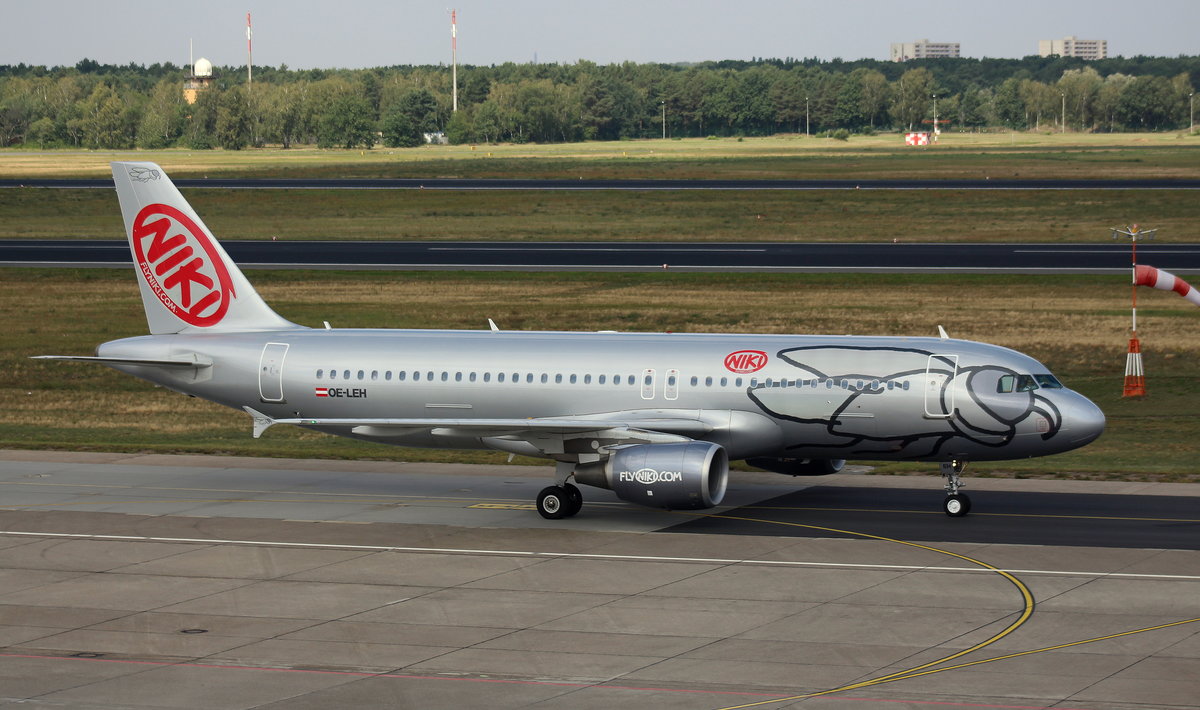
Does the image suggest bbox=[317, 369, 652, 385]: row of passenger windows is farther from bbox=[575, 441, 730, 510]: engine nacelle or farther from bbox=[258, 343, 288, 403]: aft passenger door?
bbox=[575, 441, 730, 510]: engine nacelle

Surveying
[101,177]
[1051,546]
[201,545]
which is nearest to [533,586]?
[201,545]

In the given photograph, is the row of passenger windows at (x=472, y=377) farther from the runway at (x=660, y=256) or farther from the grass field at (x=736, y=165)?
the grass field at (x=736, y=165)

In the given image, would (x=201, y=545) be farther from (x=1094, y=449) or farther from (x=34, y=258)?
(x=34, y=258)

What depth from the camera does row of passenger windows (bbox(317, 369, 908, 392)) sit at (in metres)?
34.7

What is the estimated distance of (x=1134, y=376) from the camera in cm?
5244

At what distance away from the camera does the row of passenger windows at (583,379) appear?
3469cm

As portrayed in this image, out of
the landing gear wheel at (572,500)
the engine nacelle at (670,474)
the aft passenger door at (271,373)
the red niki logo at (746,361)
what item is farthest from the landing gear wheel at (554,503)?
the aft passenger door at (271,373)

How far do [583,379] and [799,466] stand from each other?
5.97 m

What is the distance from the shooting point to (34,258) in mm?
85750

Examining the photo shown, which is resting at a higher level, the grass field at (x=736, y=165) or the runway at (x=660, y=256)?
the grass field at (x=736, y=165)

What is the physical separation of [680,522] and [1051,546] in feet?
27.5

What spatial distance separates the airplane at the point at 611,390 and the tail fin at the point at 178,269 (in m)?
0.05

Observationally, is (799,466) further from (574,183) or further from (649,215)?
(574,183)

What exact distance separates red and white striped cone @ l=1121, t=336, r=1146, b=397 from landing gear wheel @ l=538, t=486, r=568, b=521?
25253 mm
